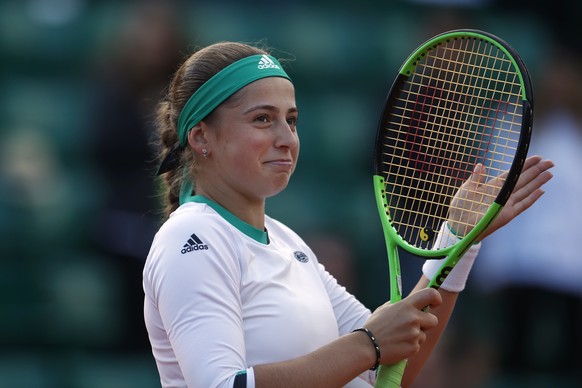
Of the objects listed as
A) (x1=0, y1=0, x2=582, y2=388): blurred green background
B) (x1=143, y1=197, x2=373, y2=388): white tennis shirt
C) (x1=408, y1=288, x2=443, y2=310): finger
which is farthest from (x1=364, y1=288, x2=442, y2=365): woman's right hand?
(x1=0, y1=0, x2=582, y2=388): blurred green background

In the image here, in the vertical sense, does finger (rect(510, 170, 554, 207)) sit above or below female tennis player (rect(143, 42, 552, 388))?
above

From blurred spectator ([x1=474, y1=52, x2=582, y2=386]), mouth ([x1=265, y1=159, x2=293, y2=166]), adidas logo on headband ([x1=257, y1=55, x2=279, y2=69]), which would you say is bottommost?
blurred spectator ([x1=474, y1=52, x2=582, y2=386])

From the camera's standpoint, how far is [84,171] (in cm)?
620

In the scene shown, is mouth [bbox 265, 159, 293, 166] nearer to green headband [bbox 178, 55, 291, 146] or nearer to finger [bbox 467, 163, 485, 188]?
green headband [bbox 178, 55, 291, 146]

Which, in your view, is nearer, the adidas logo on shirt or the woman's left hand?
the adidas logo on shirt

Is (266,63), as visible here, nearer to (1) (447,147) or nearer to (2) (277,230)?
(2) (277,230)

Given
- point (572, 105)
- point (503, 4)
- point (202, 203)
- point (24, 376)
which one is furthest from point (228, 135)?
point (503, 4)

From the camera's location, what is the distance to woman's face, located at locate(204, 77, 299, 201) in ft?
9.48

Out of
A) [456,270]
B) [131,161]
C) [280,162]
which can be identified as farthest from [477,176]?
[131,161]

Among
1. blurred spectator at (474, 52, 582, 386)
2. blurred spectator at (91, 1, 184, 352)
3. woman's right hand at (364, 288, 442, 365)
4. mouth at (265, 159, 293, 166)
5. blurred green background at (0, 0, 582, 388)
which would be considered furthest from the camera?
blurred spectator at (474, 52, 582, 386)

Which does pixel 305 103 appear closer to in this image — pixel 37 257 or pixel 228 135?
pixel 37 257

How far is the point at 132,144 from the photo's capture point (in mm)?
5523

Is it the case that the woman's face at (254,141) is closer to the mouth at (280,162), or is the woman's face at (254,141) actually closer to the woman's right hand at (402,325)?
the mouth at (280,162)

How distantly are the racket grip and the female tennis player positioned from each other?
9cm
